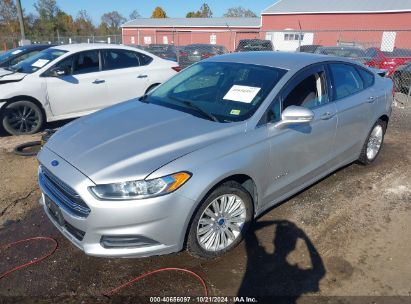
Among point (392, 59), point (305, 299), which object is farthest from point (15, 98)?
point (392, 59)

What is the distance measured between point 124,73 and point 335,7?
32095 millimetres

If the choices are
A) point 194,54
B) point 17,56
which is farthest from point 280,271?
point 194,54

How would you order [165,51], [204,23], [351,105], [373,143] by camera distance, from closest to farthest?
1. [351,105]
2. [373,143]
3. [165,51]
4. [204,23]

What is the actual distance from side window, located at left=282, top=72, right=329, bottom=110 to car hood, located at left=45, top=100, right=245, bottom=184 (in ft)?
2.36

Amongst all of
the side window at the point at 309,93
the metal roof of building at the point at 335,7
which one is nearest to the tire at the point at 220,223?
the side window at the point at 309,93

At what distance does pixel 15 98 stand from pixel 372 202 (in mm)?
5786

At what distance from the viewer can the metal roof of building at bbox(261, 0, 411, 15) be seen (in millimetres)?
30750

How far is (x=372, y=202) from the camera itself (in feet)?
13.9

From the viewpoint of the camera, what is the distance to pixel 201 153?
9.19 ft

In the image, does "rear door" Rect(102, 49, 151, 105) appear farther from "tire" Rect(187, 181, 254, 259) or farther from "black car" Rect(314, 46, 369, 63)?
"black car" Rect(314, 46, 369, 63)

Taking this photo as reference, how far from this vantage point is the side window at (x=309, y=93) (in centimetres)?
352

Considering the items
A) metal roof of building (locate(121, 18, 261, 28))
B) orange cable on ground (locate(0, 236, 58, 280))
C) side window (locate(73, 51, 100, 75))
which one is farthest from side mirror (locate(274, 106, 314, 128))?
metal roof of building (locate(121, 18, 261, 28))

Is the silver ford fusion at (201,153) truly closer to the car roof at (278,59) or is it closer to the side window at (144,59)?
the car roof at (278,59)

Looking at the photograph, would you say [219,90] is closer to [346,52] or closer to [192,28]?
[346,52]
